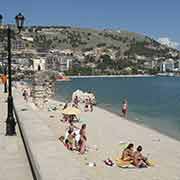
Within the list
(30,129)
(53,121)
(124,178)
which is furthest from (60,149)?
(53,121)

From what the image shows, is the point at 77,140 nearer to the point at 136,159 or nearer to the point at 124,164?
the point at 124,164

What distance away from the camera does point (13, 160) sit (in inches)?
478

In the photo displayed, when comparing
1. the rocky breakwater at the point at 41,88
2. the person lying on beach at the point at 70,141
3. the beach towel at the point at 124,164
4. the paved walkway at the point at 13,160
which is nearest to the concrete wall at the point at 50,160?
the paved walkway at the point at 13,160

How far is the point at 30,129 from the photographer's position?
15508 millimetres

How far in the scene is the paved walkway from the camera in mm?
10505

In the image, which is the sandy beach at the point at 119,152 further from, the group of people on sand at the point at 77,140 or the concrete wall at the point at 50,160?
the concrete wall at the point at 50,160

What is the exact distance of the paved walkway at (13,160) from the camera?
10.5 meters

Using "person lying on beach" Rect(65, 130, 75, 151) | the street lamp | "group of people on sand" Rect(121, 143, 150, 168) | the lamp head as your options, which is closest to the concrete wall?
"person lying on beach" Rect(65, 130, 75, 151)

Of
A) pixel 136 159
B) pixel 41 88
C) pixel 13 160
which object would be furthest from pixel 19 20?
pixel 41 88

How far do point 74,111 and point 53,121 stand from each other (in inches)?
114

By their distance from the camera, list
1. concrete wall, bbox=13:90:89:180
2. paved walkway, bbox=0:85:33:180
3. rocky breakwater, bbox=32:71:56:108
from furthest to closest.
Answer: rocky breakwater, bbox=32:71:56:108 < paved walkway, bbox=0:85:33:180 < concrete wall, bbox=13:90:89:180

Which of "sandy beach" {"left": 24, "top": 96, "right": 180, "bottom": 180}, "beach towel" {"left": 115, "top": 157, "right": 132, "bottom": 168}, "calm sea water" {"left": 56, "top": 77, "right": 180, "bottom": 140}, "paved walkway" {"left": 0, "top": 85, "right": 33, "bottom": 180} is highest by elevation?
"paved walkway" {"left": 0, "top": 85, "right": 33, "bottom": 180}

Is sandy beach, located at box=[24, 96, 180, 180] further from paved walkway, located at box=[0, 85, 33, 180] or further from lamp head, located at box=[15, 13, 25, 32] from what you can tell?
lamp head, located at box=[15, 13, 25, 32]

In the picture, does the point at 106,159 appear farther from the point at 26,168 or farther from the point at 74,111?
the point at 74,111
